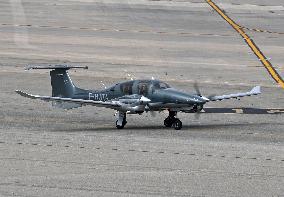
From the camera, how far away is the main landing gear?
150 ft

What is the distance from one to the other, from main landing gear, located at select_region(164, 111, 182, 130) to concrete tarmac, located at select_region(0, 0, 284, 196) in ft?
1.11

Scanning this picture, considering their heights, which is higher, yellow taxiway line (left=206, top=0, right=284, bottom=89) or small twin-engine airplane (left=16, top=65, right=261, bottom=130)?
small twin-engine airplane (left=16, top=65, right=261, bottom=130)

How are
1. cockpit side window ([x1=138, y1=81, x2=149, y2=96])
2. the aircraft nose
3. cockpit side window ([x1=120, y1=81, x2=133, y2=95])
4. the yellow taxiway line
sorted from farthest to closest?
the yellow taxiway line, cockpit side window ([x1=120, y1=81, x2=133, y2=95]), cockpit side window ([x1=138, y1=81, x2=149, y2=96]), the aircraft nose

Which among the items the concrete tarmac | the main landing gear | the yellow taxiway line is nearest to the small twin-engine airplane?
the main landing gear

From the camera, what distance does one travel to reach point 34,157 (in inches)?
1507

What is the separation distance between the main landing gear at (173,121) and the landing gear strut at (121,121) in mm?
1878

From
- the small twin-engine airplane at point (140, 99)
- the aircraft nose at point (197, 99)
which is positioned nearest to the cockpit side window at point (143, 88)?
the small twin-engine airplane at point (140, 99)

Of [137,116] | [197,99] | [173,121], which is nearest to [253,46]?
[137,116]

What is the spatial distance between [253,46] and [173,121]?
3792 cm

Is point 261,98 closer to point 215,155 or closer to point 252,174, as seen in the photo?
point 215,155

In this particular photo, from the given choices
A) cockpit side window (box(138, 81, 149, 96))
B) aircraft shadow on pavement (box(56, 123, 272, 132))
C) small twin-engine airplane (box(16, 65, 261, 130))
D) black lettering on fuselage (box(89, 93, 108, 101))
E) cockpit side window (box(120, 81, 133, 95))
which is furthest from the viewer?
black lettering on fuselage (box(89, 93, 108, 101))

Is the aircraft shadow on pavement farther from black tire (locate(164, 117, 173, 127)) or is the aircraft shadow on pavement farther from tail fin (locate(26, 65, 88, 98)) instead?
tail fin (locate(26, 65, 88, 98))

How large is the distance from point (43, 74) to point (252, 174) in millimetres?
32674

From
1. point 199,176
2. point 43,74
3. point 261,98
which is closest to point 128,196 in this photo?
point 199,176
